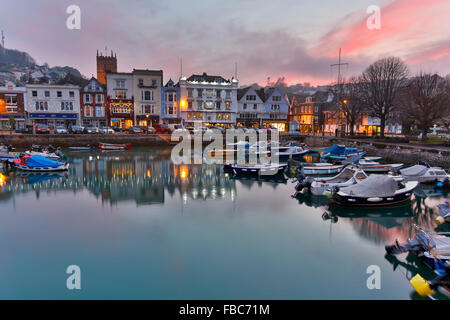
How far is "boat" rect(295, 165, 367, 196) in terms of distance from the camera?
22.5 meters

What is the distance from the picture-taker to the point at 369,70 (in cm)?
5112

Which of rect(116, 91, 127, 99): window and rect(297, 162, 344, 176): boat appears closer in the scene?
rect(297, 162, 344, 176): boat

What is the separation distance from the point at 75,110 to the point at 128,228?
55163 mm

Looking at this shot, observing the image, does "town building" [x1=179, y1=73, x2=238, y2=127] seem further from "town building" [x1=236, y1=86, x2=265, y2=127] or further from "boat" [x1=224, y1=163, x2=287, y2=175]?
"boat" [x1=224, y1=163, x2=287, y2=175]

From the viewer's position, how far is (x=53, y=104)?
6206cm

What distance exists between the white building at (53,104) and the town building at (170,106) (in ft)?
59.2

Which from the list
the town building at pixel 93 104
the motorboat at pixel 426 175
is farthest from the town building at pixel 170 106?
the motorboat at pixel 426 175

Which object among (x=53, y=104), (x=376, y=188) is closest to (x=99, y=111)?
(x=53, y=104)

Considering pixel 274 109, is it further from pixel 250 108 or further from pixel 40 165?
pixel 40 165

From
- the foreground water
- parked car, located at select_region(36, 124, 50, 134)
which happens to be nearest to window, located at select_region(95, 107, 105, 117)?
parked car, located at select_region(36, 124, 50, 134)

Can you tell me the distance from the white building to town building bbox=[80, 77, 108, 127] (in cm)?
117

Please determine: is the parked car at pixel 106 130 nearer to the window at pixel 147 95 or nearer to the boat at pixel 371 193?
the window at pixel 147 95

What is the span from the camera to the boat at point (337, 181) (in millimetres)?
22500

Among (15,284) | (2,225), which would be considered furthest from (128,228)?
(2,225)
